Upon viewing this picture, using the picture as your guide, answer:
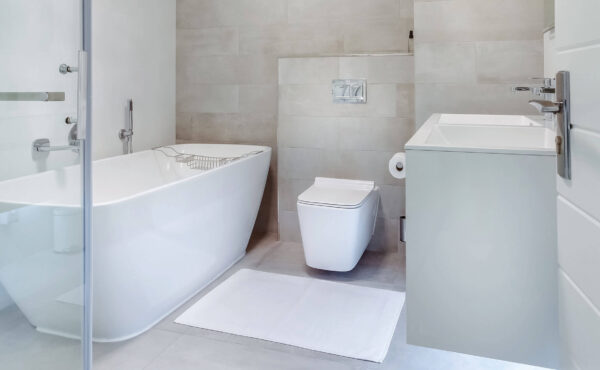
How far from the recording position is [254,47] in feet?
12.5

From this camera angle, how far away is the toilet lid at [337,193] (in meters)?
2.83

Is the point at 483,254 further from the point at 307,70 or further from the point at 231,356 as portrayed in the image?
the point at 307,70

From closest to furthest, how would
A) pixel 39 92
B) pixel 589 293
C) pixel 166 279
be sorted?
pixel 589 293, pixel 39 92, pixel 166 279

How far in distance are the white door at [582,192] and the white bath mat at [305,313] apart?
1.09 meters

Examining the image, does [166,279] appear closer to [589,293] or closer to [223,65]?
[589,293]

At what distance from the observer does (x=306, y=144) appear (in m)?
3.55

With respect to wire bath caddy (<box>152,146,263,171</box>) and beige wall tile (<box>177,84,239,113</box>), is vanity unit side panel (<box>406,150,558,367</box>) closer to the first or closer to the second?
wire bath caddy (<box>152,146,263,171</box>)

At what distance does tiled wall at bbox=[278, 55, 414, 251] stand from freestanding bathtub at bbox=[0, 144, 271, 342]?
1.08ft

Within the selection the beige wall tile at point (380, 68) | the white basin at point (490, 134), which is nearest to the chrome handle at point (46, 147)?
the white basin at point (490, 134)

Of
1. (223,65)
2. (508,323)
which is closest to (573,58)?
(508,323)

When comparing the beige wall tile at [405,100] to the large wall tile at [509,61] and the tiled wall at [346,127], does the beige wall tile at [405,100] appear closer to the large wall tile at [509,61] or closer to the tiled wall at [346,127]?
the tiled wall at [346,127]

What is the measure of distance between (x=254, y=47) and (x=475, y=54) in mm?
1802

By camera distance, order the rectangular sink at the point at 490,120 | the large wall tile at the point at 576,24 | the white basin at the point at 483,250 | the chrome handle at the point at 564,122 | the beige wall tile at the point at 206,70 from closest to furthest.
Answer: the large wall tile at the point at 576,24 < the chrome handle at the point at 564,122 < the white basin at the point at 483,250 < the rectangular sink at the point at 490,120 < the beige wall tile at the point at 206,70

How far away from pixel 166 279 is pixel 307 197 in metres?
1.03
